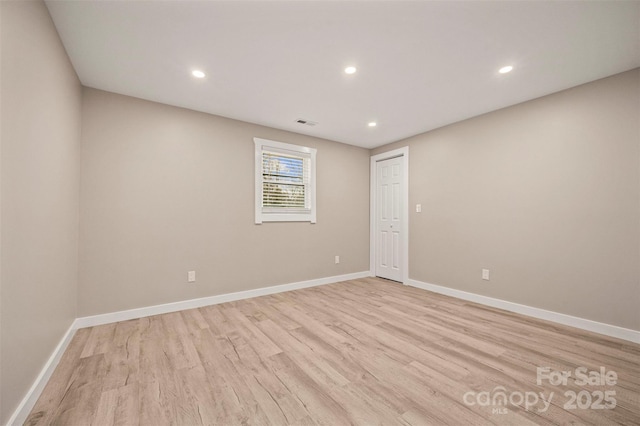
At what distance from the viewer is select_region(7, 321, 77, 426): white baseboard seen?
4.37 feet

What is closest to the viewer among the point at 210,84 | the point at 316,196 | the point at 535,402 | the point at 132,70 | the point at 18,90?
the point at 18,90

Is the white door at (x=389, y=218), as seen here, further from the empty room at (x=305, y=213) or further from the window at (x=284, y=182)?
the window at (x=284, y=182)

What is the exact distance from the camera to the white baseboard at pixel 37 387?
1.33 metres

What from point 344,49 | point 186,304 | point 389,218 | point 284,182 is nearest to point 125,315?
point 186,304

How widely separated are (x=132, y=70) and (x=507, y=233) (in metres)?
4.43

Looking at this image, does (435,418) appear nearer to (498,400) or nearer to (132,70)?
(498,400)

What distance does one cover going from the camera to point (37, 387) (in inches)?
61.2

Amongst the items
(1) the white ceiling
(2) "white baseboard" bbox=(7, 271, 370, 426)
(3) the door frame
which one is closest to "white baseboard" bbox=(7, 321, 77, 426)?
(2) "white baseboard" bbox=(7, 271, 370, 426)

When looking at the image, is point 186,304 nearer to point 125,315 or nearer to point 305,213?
point 125,315

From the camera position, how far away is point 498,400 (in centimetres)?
153

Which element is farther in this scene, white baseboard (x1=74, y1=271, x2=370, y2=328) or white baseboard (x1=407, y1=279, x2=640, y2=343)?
white baseboard (x1=74, y1=271, x2=370, y2=328)

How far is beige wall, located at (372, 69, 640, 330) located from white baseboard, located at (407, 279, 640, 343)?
0.06 meters

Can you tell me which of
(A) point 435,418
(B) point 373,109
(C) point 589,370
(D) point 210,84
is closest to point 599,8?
(B) point 373,109

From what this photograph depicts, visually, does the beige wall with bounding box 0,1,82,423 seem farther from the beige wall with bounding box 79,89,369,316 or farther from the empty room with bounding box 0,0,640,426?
the beige wall with bounding box 79,89,369,316
